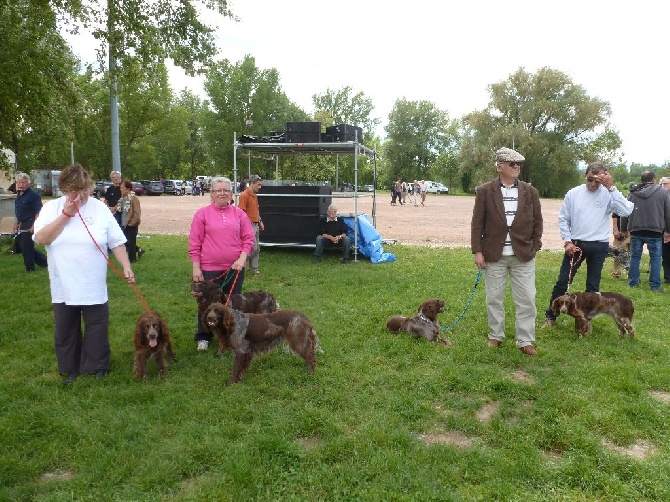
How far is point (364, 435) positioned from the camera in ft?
12.2

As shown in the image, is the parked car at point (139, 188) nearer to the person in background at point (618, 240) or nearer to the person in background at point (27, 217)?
the person in background at point (27, 217)

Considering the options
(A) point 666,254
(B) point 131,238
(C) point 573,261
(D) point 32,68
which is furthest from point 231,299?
(A) point 666,254

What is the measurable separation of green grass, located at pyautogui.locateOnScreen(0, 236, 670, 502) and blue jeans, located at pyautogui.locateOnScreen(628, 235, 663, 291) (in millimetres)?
2241

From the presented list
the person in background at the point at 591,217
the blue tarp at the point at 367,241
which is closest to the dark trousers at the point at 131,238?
the blue tarp at the point at 367,241

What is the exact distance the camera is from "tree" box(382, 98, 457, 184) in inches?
2766

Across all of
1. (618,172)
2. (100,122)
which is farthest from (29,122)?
(618,172)

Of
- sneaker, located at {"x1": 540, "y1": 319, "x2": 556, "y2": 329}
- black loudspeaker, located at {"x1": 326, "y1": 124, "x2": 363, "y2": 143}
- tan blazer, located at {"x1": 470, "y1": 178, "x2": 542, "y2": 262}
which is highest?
black loudspeaker, located at {"x1": 326, "y1": 124, "x2": 363, "y2": 143}

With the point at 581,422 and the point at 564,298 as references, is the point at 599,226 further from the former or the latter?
the point at 581,422

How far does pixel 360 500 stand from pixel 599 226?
4601 millimetres

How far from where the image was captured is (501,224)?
5281mm

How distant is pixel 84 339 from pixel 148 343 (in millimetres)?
595

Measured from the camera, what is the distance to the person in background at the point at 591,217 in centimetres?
600

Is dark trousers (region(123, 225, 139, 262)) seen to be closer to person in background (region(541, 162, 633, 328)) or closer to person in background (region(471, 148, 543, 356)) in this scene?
person in background (region(471, 148, 543, 356))

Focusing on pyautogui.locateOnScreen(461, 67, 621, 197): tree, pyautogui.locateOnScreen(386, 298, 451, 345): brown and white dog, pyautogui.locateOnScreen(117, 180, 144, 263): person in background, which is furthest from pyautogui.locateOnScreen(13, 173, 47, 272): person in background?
pyautogui.locateOnScreen(461, 67, 621, 197): tree
